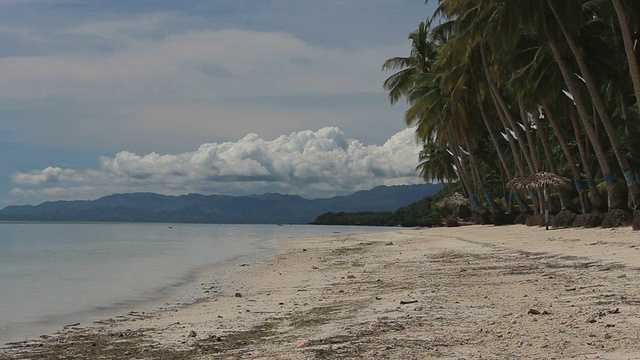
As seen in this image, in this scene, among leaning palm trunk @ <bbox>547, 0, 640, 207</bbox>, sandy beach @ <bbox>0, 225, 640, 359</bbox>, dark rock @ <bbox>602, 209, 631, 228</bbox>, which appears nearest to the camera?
sandy beach @ <bbox>0, 225, 640, 359</bbox>

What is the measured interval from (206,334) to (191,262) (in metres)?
17.1

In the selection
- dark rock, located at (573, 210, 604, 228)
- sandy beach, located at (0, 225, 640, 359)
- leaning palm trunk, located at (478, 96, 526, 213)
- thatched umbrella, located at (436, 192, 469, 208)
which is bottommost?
sandy beach, located at (0, 225, 640, 359)

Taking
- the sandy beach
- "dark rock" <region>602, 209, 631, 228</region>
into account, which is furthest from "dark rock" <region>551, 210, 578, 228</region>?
the sandy beach

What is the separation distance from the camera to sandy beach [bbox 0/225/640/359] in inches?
205

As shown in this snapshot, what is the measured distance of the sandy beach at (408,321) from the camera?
520 centimetres

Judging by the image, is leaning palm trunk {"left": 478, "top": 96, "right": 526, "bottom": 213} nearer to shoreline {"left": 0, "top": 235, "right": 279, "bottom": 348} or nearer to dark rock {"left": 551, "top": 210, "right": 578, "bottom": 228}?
dark rock {"left": 551, "top": 210, "right": 578, "bottom": 228}

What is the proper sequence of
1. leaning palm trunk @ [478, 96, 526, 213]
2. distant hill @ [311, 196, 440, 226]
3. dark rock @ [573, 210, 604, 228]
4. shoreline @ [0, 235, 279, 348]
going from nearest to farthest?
shoreline @ [0, 235, 279, 348] < dark rock @ [573, 210, 604, 228] < leaning palm trunk @ [478, 96, 526, 213] < distant hill @ [311, 196, 440, 226]

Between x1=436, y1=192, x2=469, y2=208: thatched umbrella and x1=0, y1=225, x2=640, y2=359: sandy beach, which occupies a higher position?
x1=436, y1=192, x2=469, y2=208: thatched umbrella

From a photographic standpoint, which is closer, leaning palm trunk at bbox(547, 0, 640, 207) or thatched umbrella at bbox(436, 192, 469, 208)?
leaning palm trunk at bbox(547, 0, 640, 207)

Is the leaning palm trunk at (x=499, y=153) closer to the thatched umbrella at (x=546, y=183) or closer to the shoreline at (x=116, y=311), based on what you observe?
the thatched umbrella at (x=546, y=183)

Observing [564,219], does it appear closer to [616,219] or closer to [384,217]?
[616,219]

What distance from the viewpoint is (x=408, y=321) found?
21.5 ft

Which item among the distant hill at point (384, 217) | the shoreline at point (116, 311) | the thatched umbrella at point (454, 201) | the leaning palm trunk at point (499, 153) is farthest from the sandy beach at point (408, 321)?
the distant hill at point (384, 217)

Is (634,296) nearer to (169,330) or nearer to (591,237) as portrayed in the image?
(169,330)
